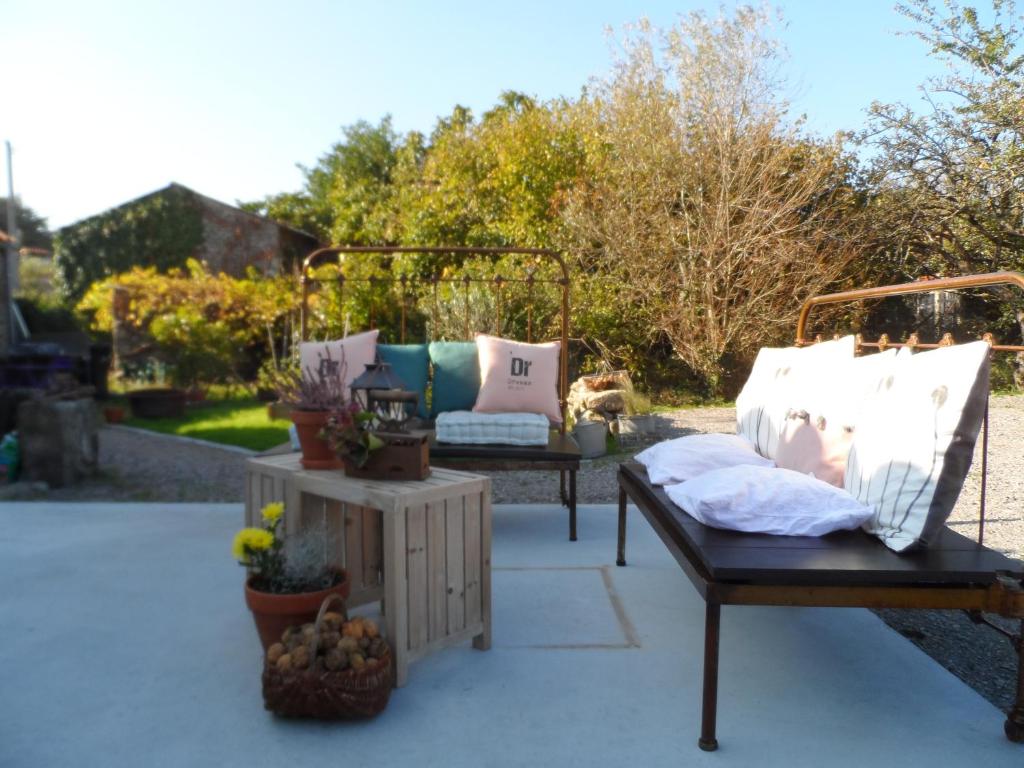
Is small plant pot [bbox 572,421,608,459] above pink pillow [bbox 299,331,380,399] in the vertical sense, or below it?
below

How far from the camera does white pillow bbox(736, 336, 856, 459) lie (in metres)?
2.67

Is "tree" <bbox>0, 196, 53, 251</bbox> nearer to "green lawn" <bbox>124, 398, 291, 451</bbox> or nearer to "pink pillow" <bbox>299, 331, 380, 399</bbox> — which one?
"green lawn" <bbox>124, 398, 291, 451</bbox>

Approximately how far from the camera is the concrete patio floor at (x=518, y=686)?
70.5 inches

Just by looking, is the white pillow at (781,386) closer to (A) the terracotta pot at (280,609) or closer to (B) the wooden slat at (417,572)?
(B) the wooden slat at (417,572)

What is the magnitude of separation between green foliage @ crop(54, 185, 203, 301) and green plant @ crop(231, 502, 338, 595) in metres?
13.0

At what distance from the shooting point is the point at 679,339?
27.8 feet

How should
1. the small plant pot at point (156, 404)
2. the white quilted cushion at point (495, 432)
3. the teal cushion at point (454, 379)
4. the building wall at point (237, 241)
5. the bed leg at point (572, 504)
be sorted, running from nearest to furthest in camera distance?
the bed leg at point (572, 504)
the white quilted cushion at point (495, 432)
the teal cushion at point (454, 379)
the small plant pot at point (156, 404)
the building wall at point (237, 241)

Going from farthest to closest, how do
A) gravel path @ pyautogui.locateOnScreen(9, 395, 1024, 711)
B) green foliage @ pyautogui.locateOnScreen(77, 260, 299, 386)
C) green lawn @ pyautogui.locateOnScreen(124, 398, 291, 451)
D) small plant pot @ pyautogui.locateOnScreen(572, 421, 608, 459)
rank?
1. green foliage @ pyautogui.locateOnScreen(77, 260, 299, 386)
2. green lawn @ pyautogui.locateOnScreen(124, 398, 291, 451)
3. small plant pot @ pyautogui.locateOnScreen(572, 421, 608, 459)
4. gravel path @ pyautogui.locateOnScreen(9, 395, 1024, 711)

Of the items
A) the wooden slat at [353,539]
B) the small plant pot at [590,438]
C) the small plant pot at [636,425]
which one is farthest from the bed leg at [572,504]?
the small plant pot at [636,425]

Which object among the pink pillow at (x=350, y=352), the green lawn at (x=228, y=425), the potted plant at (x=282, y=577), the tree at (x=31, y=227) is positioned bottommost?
the green lawn at (x=228, y=425)

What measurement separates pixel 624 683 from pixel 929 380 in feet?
3.81

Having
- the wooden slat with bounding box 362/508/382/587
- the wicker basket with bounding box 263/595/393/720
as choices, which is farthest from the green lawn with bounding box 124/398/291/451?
the wicker basket with bounding box 263/595/393/720

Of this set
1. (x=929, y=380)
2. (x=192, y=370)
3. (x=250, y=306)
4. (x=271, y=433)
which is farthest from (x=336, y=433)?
(x=250, y=306)

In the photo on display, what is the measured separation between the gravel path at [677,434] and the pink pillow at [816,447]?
2.10ft
